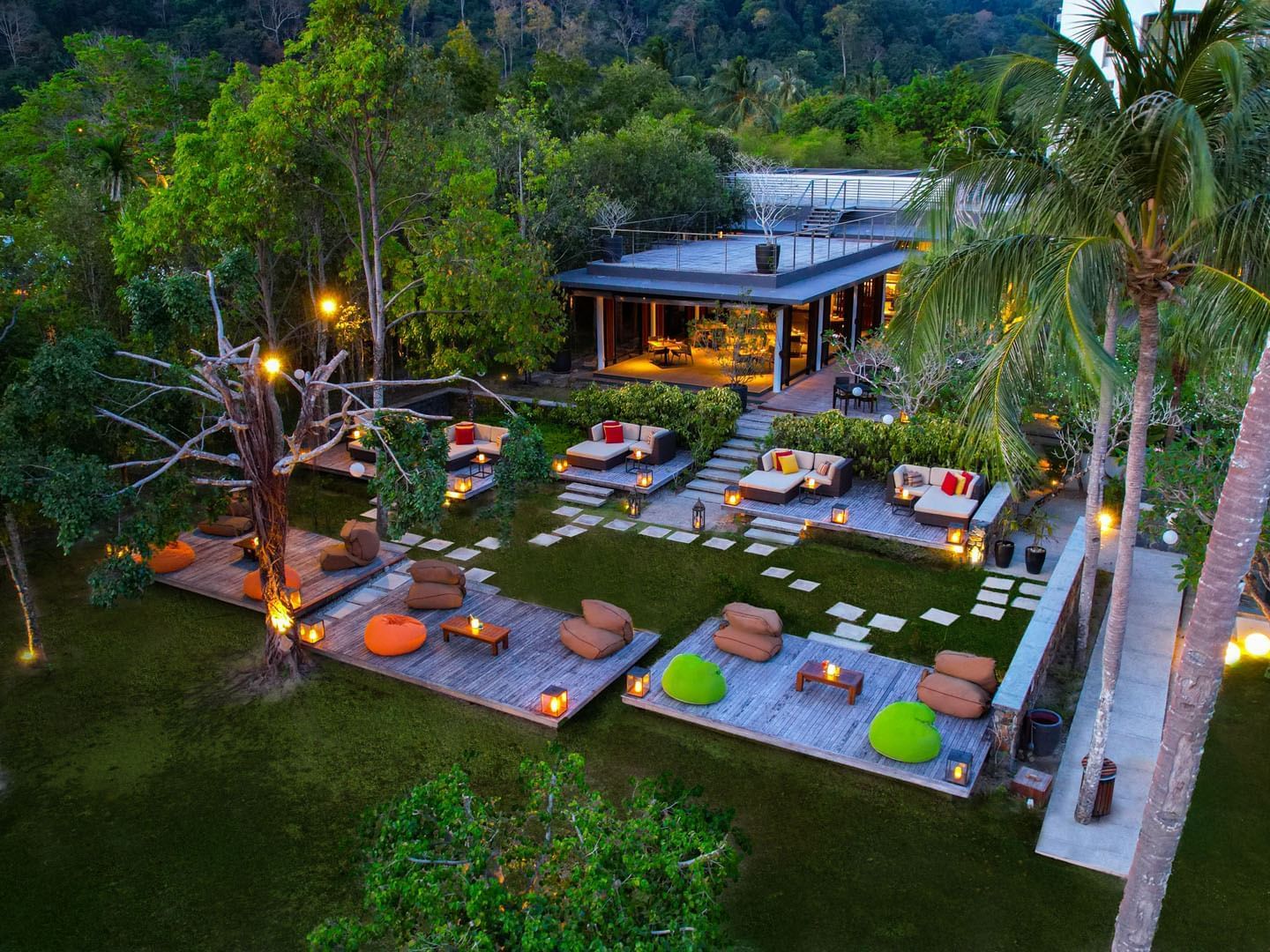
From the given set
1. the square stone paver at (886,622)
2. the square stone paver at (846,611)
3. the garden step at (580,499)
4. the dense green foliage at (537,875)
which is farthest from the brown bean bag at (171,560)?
the square stone paver at (886,622)

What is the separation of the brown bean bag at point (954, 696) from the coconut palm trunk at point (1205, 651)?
5748 mm

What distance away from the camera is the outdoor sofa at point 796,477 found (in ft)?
58.2

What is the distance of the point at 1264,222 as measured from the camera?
758cm

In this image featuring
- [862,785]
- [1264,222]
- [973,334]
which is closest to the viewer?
[1264,222]

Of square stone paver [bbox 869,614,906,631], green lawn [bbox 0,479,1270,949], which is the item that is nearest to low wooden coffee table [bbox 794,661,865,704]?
green lawn [bbox 0,479,1270,949]

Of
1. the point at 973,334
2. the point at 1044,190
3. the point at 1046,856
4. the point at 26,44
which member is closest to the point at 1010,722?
the point at 1046,856

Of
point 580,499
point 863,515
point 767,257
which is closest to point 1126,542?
point 863,515

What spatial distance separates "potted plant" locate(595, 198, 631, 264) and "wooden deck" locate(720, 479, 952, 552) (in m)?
12.0

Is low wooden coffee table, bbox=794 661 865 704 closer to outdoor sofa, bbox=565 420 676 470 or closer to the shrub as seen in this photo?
the shrub

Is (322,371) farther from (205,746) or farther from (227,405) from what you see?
(205,746)

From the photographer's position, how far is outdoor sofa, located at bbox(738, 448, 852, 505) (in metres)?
17.8

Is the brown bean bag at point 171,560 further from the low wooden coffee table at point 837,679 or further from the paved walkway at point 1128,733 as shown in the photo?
the paved walkway at point 1128,733

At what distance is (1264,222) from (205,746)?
11503 millimetres

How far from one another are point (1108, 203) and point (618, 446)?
42.3 feet
